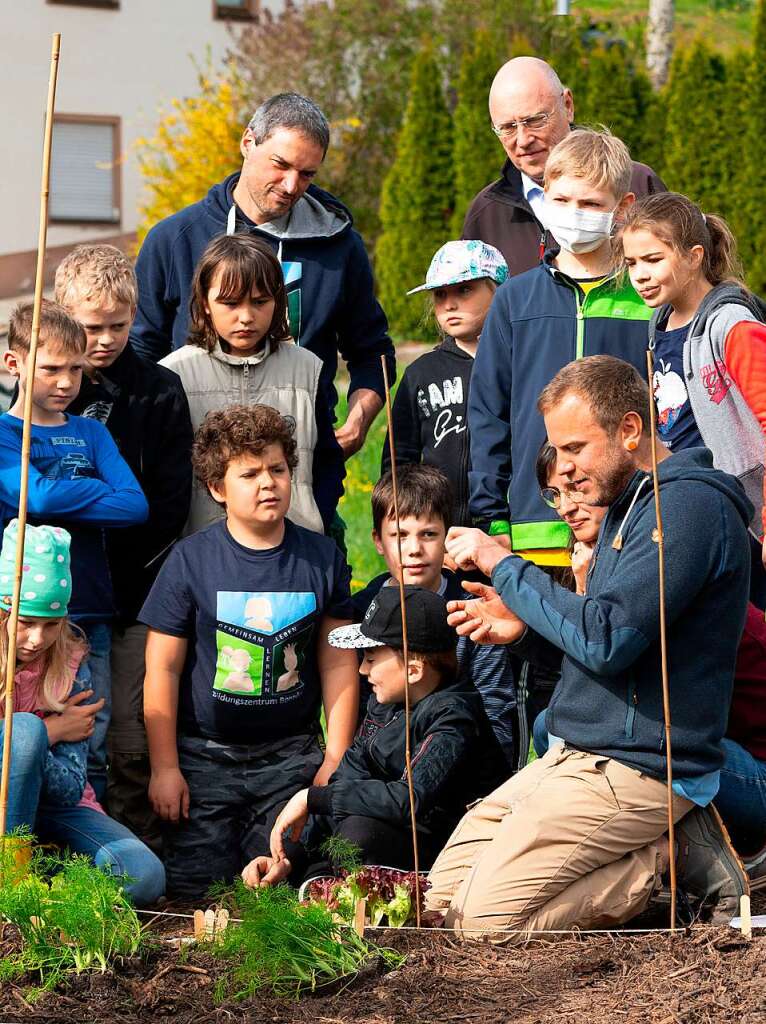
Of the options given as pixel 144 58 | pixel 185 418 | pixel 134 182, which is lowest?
pixel 185 418

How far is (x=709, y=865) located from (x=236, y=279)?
2316 mm

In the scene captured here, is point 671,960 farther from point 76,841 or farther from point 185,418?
point 185,418

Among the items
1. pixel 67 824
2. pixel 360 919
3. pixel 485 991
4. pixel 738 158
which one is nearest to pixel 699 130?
pixel 738 158

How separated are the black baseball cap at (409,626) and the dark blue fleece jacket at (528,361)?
1.47 feet

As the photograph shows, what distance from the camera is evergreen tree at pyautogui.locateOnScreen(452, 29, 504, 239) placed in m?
15.4

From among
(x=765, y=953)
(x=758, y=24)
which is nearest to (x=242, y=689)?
(x=765, y=953)

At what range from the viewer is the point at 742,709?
4.07 metres

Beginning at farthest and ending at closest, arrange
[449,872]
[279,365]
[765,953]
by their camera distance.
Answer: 1. [279,365]
2. [449,872]
3. [765,953]

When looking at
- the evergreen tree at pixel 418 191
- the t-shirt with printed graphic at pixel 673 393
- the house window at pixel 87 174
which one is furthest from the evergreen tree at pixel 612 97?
the t-shirt with printed graphic at pixel 673 393

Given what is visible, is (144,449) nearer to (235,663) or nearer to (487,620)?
(235,663)

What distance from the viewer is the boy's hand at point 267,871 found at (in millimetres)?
4113

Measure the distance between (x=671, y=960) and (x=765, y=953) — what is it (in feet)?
0.70

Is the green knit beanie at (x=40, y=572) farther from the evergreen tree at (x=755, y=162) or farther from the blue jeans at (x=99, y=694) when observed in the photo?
the evergreen tree at (x=755, y=162)

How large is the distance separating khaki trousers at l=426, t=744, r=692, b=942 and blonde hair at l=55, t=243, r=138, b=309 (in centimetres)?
203
